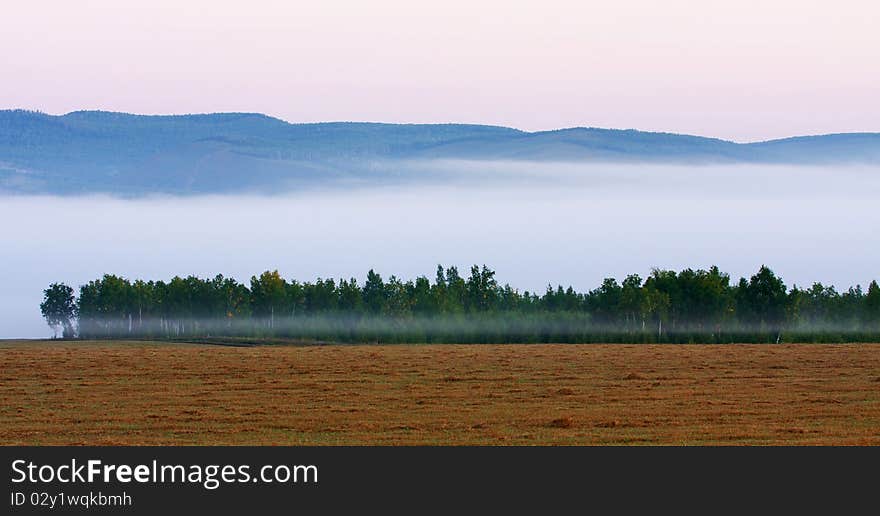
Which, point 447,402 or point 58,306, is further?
point 58,306

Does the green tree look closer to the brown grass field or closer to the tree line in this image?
the tree line

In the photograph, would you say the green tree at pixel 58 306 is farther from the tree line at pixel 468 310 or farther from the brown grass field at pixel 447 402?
the brown grass field at pixel 447 402

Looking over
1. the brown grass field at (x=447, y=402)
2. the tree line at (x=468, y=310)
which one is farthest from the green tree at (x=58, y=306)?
the brown grass field at (x=447, y=402)

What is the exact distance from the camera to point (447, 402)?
1606 inches

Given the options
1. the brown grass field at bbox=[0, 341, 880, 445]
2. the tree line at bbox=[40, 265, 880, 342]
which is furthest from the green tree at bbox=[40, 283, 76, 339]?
the brown grass field at bbox=[0, 341, 880, 445]

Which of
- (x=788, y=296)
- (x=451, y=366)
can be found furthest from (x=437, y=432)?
(x=788, y=296)

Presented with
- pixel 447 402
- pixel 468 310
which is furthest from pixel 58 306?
pixel 447 402

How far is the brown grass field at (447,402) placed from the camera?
107 ft

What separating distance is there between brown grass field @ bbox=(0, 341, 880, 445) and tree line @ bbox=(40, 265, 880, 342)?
50.9 metres

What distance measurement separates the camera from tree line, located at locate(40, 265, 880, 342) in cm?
11588

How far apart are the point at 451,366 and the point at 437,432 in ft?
88.4

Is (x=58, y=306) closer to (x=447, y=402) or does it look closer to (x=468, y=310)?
(x=468, y=310)

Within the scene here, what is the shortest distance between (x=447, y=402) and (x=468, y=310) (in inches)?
3770

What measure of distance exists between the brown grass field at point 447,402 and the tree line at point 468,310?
167 feet
